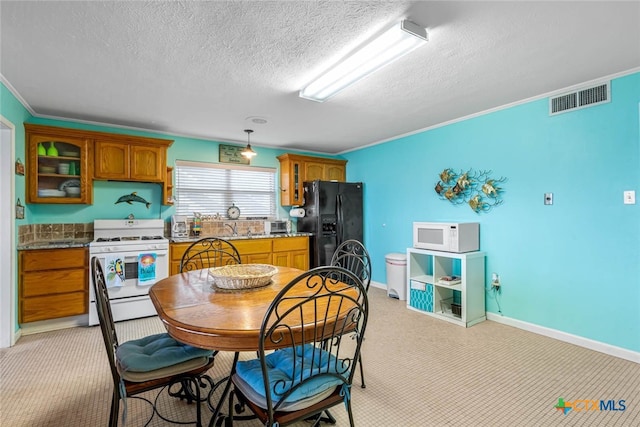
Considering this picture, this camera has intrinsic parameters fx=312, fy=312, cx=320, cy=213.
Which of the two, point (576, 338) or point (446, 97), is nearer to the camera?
point (576, 338)

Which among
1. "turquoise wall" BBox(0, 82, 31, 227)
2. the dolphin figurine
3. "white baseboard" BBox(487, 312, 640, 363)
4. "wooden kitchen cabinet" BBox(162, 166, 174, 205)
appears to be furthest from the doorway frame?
"white baseboard" BBox(487, 312, 640, 363)

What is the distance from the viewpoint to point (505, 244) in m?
3.45

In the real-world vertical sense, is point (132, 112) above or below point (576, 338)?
above

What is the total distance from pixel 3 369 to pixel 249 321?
256 centimetres

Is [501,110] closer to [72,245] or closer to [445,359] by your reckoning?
[445,359]

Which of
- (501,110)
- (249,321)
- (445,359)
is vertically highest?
(501,110)

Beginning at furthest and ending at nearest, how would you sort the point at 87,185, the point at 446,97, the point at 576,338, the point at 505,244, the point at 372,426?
1. the point at 87,185
2. the point at 505,244
3. the point at 446,97
4. the point at 576,338
5. the point at 372,426

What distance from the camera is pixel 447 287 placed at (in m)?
3.59

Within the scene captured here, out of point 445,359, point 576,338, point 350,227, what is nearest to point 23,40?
point 445,359

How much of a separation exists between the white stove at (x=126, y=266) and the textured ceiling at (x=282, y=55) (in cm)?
146

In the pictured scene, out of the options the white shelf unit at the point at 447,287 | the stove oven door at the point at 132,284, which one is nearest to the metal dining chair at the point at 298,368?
the white shelf unit at the point at 447,287

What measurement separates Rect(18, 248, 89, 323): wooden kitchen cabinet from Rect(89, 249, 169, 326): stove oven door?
0.14 metres

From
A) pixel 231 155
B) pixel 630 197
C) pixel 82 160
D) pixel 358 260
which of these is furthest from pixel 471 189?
pixel 82 160

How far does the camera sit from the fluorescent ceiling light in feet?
6.30
